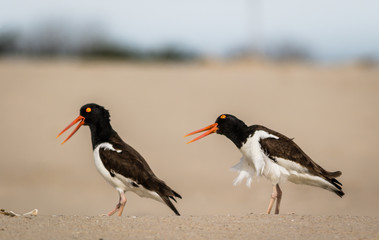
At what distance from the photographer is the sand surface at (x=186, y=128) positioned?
2197cm

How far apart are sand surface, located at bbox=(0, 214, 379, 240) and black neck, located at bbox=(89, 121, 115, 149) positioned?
172cm

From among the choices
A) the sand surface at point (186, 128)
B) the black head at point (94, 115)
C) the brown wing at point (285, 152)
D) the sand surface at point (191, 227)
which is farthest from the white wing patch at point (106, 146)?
the sand surface at point (186, 128)

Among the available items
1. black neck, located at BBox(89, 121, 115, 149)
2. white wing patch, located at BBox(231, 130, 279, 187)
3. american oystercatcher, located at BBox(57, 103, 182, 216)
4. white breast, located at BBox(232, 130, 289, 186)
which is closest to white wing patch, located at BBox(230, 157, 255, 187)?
white wing patch, located at BBox(231, 130, 279, 187)

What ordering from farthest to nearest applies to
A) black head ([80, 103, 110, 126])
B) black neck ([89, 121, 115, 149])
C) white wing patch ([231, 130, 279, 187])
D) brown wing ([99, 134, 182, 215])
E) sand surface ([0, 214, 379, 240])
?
1. black head ([80, 103, 110, 126])
2. black neck ([89, 121, 115, 149])
3. white wing patch ([231, 130, 279, 187])
4. brown wing ([99, 134, 182, 215])
5. sand surface ([0, 214, 379, 240])

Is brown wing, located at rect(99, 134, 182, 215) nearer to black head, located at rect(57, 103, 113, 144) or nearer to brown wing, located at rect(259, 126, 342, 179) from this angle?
black head, located at rect(57, 103, 113, 144)

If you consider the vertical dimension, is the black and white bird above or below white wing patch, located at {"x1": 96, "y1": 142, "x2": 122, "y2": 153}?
below

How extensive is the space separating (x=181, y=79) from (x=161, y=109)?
14.6 ft

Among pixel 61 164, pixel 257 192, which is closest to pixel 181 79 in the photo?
pixel 61 164

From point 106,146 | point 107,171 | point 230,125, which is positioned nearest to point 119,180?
point 107,171

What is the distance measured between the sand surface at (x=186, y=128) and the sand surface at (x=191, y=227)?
25.4ft

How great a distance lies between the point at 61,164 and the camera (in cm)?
2600

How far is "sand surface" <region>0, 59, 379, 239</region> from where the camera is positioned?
865 inches

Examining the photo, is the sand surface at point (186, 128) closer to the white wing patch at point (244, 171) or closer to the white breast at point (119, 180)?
the white wing patch at point (244, 171)

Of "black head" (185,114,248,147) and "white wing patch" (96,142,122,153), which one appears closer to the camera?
"white wing patch" (96,142,122,153)
